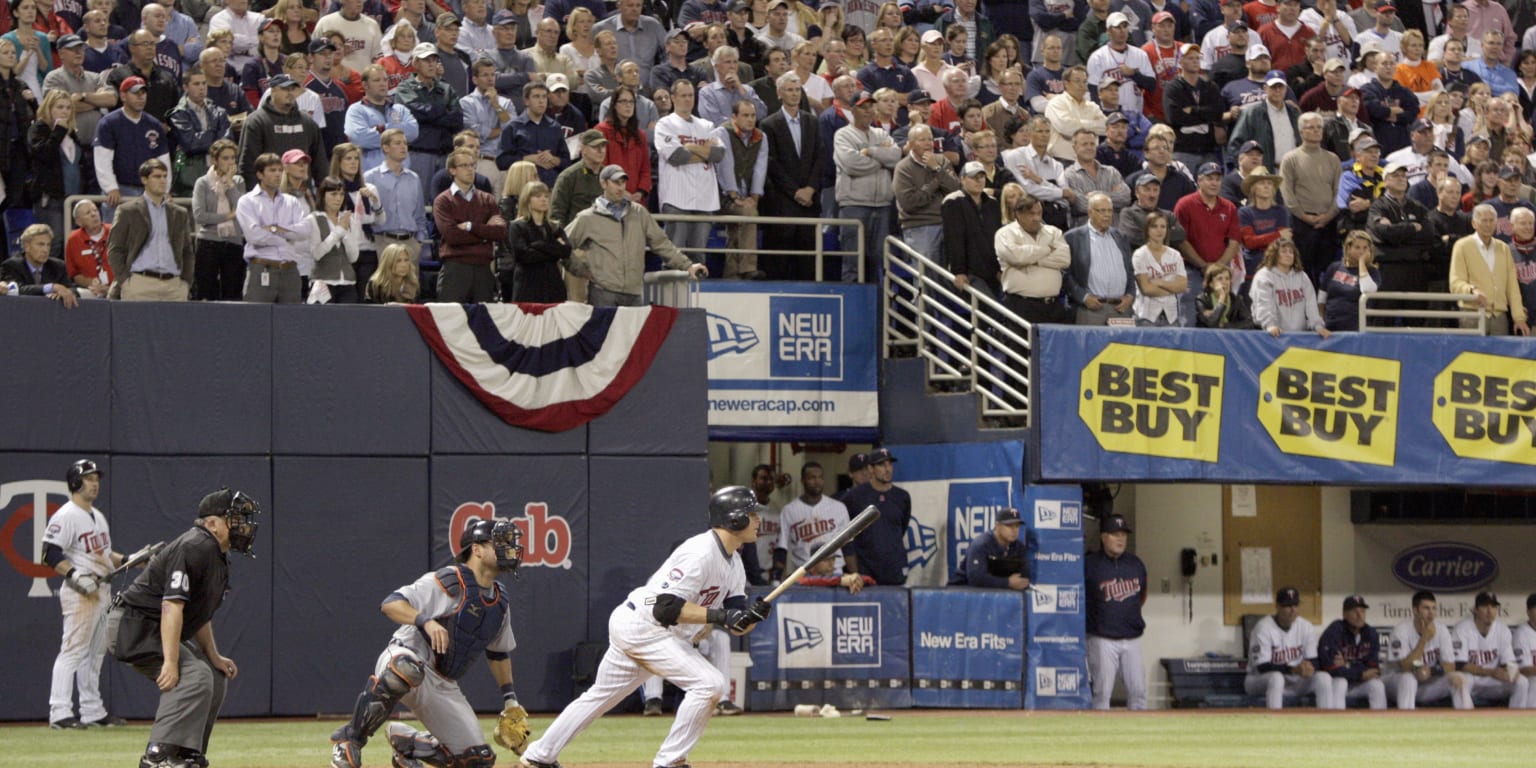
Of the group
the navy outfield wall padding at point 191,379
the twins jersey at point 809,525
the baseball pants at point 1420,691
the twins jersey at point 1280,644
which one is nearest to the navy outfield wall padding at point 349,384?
the navy outfield wall padding at point 191,379

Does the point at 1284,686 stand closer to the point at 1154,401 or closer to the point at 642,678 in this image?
the point at 1154,401

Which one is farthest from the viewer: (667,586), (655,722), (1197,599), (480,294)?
(1197,599)

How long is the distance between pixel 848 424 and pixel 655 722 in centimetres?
443

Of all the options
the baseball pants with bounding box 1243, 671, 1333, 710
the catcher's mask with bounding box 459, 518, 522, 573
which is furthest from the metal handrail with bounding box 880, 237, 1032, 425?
the catcher's mask with bounding box 459, 518, 522, 573

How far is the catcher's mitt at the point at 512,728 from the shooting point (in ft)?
38.0

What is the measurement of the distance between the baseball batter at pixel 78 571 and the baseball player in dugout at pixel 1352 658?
11823mm

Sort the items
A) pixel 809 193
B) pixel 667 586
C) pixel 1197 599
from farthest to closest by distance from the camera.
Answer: pixel 1197 599, pixel 809 193, pixel 667 586

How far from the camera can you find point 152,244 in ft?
57.6

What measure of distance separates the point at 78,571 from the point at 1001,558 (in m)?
8.13

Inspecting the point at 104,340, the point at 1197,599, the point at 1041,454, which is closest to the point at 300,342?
the point at 104,340

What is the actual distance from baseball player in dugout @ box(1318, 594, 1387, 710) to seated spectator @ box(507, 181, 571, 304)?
855 centimetres

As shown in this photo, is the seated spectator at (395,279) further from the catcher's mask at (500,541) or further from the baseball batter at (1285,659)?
A: the baseball batter at (1285,659)

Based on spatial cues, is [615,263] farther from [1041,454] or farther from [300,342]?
[1041,454]

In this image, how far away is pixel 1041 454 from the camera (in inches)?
754
